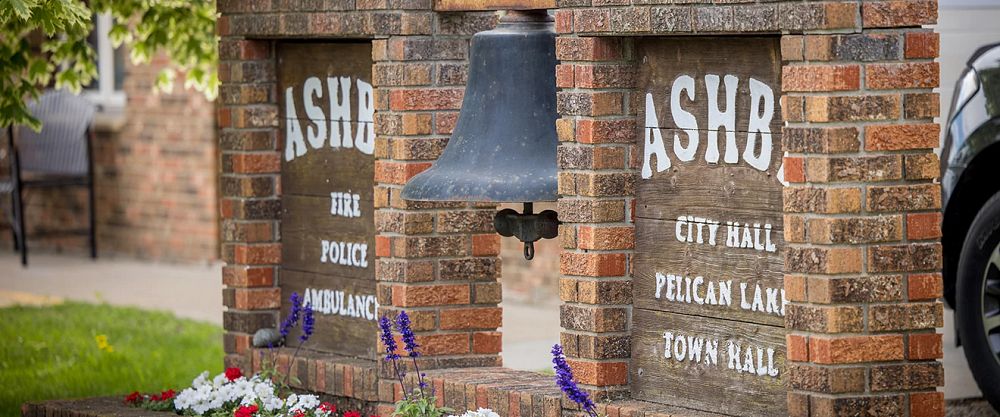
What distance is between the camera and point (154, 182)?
14141mm

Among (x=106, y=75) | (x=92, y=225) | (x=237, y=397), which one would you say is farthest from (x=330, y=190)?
(x=106, y=75)

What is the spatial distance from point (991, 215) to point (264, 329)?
286cm

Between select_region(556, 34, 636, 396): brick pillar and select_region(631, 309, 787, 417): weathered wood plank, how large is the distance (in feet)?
0.21

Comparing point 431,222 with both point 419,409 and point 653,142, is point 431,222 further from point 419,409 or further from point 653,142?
point 653,142

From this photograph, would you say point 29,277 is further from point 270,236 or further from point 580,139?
point 580,139

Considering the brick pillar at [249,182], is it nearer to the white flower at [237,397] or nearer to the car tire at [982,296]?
the white flower at [237,397]

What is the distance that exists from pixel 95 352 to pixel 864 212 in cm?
601

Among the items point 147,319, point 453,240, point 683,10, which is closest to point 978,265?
point 453,240

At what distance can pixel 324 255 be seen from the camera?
255 inches

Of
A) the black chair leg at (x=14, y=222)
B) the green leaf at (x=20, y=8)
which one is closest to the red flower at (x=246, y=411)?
the green leaf at (x=20, y=8)

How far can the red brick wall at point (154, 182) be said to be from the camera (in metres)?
13.6

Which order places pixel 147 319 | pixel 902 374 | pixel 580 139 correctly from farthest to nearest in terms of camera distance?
pixel 147 319 < pixel 580 139 < pixel 902 374

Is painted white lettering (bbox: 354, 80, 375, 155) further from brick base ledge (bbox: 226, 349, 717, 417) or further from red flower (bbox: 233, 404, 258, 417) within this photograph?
red flower (bbox: 233, 404, 258, 417)

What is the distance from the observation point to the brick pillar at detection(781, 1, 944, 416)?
14.1 ft
